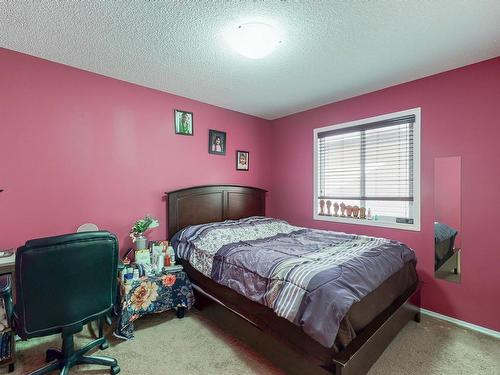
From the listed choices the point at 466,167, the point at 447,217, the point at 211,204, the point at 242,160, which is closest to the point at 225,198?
the point at 211,204

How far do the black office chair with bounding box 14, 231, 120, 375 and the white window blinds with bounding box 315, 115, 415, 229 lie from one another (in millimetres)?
2911

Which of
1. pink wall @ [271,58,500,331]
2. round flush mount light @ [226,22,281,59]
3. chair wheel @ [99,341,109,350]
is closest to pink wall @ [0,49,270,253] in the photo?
chair wheel @ [99,341,109,350]

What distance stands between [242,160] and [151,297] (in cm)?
238

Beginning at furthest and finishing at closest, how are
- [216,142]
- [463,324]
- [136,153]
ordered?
[216,142] < [136,153] < [463,324]

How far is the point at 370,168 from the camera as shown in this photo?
3254 millimetres

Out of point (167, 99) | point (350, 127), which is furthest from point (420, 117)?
point (167, 99)

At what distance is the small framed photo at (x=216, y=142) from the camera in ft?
12.0

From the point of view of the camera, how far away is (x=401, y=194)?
2.97m

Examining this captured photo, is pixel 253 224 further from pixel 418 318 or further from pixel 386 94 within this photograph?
pixel 386 94

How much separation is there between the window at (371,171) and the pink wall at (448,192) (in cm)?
18

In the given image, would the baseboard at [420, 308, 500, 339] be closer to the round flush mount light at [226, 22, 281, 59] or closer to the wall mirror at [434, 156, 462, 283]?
the wall mirror at [434, 156, 462, 283]

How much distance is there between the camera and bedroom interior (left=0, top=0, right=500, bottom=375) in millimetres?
1691

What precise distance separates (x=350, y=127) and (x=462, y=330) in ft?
8.13

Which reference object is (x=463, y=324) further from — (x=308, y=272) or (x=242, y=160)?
(x=242, y=160)
